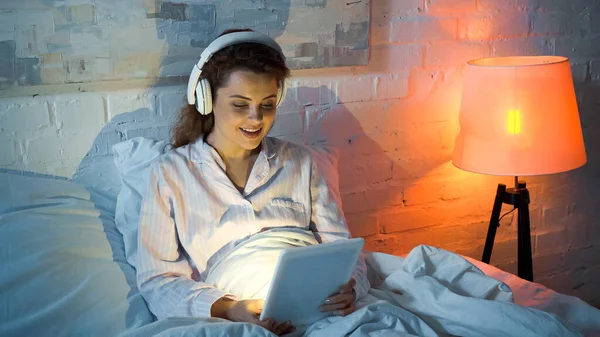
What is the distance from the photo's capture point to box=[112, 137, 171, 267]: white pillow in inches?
64.4

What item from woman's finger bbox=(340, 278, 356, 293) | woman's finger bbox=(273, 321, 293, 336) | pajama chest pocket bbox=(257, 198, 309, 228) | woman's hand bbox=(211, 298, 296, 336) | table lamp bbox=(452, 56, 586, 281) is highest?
table lamp bbox=(452, 56, 586, 281)

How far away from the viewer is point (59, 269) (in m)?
1.44

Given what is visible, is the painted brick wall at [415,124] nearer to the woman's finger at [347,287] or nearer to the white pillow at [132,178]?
the white pillow at [132,178]

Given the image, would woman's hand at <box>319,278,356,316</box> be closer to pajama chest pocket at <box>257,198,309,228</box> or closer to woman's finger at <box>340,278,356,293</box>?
woman's finger at <box>340,278,356,293</box>

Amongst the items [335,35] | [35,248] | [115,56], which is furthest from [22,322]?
[335,35]

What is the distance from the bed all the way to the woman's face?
259 mm

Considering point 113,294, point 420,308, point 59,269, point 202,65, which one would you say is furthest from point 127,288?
point 420,308

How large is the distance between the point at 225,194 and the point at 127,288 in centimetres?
30

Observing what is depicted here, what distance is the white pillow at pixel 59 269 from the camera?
1.38 meters

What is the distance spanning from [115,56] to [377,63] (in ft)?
2.59

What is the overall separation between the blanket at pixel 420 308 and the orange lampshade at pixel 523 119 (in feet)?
1.65

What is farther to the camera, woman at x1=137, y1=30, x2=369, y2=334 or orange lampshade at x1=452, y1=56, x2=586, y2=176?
orange lampshade at x1=452, y1=56, x2=586, y2=176

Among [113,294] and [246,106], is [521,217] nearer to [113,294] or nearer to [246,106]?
[246,106]

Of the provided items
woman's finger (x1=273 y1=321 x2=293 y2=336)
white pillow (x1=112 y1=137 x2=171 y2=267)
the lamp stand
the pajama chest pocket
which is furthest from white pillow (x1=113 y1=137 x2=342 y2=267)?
the lamp stand
